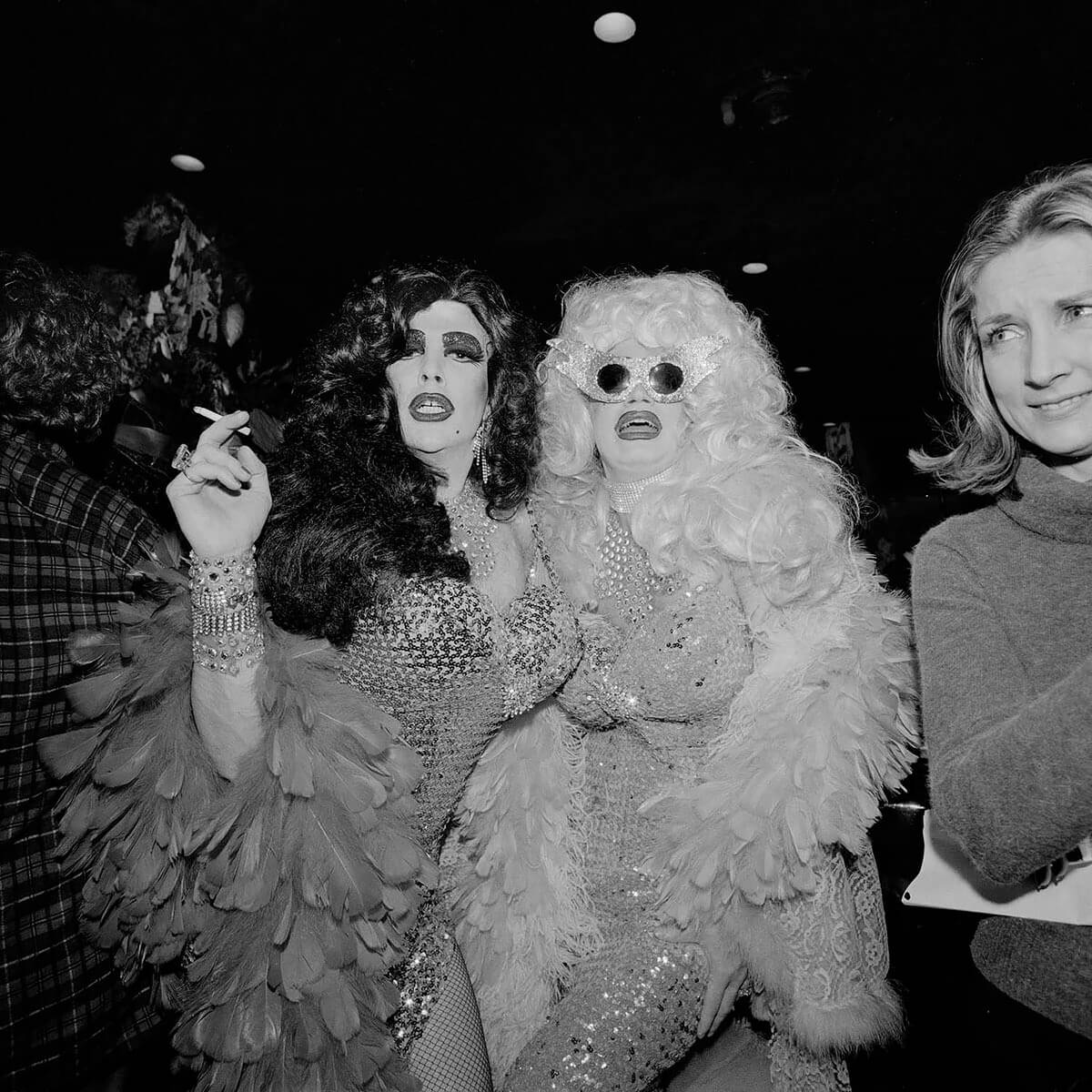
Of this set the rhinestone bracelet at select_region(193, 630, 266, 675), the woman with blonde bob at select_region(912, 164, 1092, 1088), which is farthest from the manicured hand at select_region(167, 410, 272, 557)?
the woman with blonde bob at select_region(912, 164, 1092, 1088)

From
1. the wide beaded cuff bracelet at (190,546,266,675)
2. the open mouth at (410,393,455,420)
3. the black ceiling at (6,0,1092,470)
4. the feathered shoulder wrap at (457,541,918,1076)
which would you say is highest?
the black ceiling at (6,0,1092,470)

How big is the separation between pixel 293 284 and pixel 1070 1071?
19.6 ft

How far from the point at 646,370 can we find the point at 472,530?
1.84 ft

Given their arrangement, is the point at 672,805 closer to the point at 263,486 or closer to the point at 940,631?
the point at 940,631

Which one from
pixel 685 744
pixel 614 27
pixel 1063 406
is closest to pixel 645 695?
pixel 685 744

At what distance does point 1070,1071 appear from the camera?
0.93m

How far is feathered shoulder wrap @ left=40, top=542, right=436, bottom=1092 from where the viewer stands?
1.34 meters

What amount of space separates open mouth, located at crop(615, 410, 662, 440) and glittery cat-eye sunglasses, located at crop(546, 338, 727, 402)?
0.04 m

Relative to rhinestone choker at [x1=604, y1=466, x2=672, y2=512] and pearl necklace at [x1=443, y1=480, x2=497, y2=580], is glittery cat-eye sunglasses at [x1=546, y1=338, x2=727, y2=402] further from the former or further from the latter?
pearl necklace at [x1=443, y1=480, x2=497, y2=580]

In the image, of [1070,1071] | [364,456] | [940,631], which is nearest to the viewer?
[1070,1071]

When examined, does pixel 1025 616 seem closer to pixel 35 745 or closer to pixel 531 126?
pixel 35 745

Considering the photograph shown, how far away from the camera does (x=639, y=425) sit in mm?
1896

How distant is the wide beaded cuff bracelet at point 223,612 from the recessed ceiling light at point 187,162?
140 inches

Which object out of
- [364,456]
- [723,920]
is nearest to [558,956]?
[723,920]
